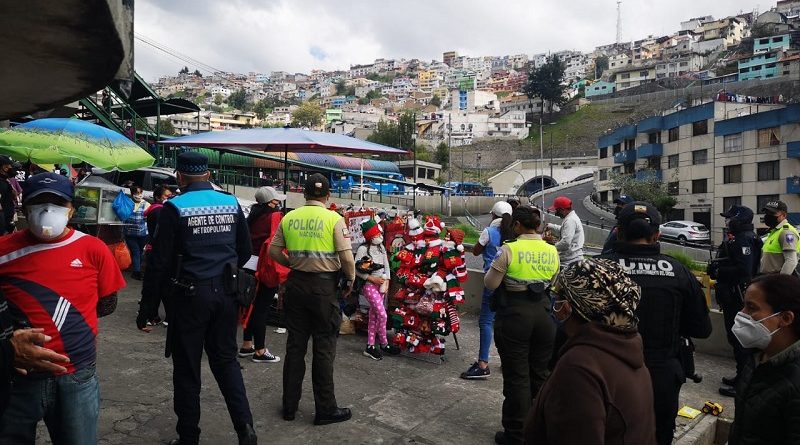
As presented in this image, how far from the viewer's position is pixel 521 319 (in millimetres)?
3955

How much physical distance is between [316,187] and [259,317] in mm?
1885

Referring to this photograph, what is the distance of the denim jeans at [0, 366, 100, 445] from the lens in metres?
2.32

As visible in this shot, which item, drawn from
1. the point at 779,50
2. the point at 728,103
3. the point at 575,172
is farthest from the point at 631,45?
the point at 728,103

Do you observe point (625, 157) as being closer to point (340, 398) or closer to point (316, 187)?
point (340, 398)

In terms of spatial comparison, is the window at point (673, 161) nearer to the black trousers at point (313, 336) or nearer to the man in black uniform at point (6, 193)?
the black trousers at point (313, 336)

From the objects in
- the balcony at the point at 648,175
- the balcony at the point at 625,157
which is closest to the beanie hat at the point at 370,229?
the balcony at the point at 648,175

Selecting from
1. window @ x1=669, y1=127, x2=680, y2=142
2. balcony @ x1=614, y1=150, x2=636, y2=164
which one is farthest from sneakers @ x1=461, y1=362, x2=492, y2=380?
balcony @ x1=614, y1=150, x2=636, y2=164

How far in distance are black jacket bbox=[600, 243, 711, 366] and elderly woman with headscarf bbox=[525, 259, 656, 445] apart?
4.26 ft

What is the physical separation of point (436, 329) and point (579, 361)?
4178mm

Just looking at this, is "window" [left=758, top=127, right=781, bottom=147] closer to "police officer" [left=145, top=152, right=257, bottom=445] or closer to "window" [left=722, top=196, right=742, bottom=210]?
"window" [left=722, top=196, right=742, bottom=210]

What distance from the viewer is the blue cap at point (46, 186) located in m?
2.50

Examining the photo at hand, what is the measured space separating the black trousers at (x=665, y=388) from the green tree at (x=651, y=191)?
3982cm

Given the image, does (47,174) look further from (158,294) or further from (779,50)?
(779,50)

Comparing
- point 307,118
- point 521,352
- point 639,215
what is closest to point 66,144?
point 521,352
